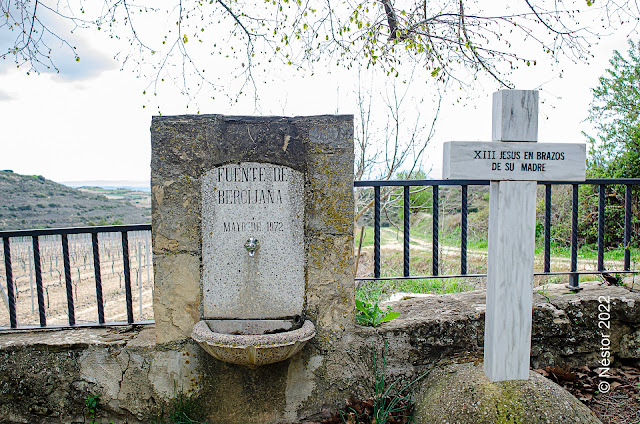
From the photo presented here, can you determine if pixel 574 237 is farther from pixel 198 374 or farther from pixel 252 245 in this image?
pixel 198 374

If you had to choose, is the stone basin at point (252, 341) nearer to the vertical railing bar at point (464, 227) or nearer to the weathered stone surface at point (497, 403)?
the weathered stone surface at point (497, 403)

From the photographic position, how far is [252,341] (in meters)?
2.49

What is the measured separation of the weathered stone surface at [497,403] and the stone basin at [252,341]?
89 centimetres

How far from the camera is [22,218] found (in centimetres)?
1500

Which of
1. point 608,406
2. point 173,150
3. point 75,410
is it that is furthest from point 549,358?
point 75,410

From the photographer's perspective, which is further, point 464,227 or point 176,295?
point 464,227

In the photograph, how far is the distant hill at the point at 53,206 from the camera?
14938 millimetres

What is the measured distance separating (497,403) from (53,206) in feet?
59.5

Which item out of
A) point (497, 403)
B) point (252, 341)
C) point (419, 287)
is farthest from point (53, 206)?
point (497, 403)

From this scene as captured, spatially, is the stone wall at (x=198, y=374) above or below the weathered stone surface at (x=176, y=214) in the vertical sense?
below

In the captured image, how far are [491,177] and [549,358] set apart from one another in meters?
1.67

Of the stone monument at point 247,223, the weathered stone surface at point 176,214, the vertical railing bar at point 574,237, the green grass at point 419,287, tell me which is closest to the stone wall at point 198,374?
the stone monument at point 247,223

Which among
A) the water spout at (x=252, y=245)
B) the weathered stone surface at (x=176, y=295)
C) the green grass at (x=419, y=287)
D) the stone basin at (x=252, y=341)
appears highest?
the water spout at (x=252, y=245)

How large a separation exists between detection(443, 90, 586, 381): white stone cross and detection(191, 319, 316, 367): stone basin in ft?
3.89
